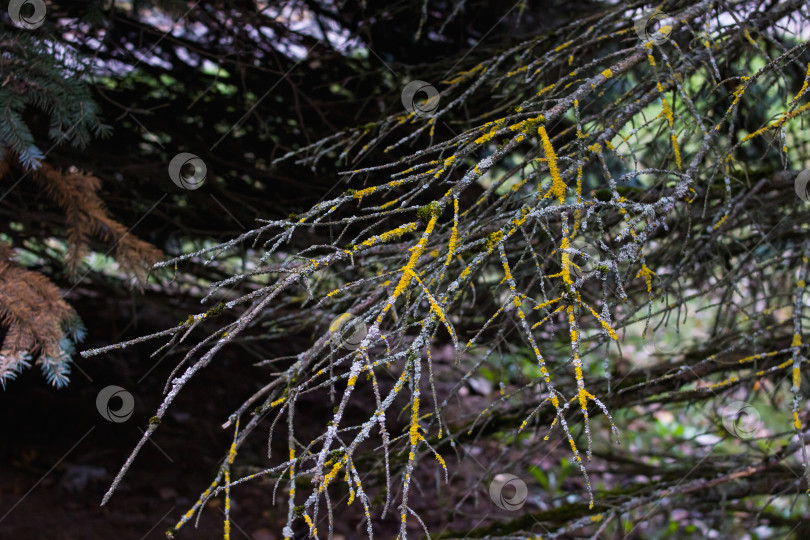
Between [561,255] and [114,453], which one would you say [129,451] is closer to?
[114,453]

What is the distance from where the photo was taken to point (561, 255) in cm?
115

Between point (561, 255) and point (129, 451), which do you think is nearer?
point (561, 255)

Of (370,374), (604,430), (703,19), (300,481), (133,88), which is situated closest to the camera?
(370,374)

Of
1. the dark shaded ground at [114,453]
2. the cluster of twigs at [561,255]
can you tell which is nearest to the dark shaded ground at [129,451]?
the dark shaded ground at [114,453]

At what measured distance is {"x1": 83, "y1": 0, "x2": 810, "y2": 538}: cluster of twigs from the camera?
0.99 meters

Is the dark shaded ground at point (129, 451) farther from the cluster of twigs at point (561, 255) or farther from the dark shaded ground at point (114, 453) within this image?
the cluster of twigs at point (561, 255)

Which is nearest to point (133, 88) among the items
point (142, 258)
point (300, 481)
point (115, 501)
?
point (142, 258)

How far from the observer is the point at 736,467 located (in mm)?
2082

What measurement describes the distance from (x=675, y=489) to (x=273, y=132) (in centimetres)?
191

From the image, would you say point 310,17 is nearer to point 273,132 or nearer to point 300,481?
→ point 273,132

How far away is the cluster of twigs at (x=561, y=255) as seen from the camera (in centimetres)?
99

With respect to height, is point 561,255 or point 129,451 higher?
point 561,255

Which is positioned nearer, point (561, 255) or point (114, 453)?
point (561, 255)

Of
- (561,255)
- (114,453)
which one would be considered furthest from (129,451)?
(561,255)
